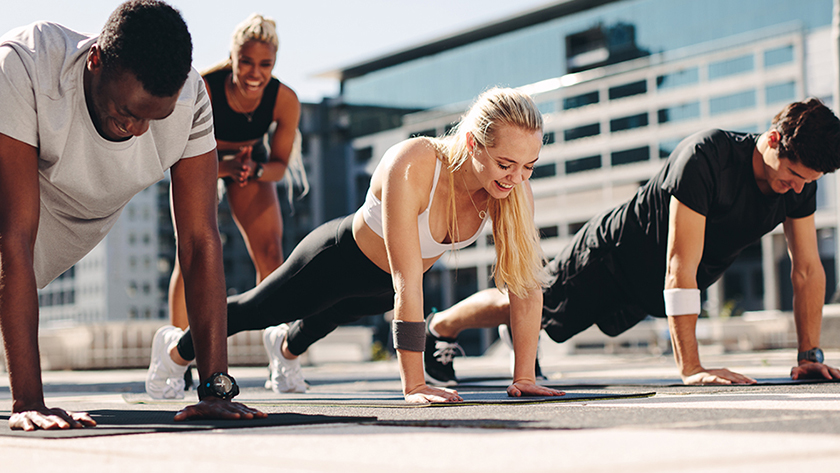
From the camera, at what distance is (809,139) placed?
12.9 ft

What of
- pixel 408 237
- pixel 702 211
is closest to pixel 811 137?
pixel 702 211

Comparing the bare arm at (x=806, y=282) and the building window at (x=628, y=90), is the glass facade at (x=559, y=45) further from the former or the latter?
the bare arm at (x=806, y=282)

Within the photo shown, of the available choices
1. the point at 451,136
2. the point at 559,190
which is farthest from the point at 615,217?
the point at 559,190

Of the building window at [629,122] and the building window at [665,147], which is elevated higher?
the building window at [629,122]

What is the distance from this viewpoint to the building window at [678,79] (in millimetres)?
50219

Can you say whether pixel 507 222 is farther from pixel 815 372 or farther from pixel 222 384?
pixel 815 372

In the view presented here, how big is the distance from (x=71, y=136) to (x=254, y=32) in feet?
8.06

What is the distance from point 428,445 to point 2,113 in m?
1.70

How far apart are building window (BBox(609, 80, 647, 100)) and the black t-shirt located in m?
50.0

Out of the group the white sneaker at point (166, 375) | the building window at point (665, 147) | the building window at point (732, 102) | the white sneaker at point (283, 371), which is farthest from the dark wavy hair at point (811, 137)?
the building window at point (665, 147)

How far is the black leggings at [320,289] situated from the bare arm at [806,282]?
209 centimetres

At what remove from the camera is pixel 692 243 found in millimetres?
4188

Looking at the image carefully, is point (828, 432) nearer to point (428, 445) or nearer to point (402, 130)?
point (428, 445)

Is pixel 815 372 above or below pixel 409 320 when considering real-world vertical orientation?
below
